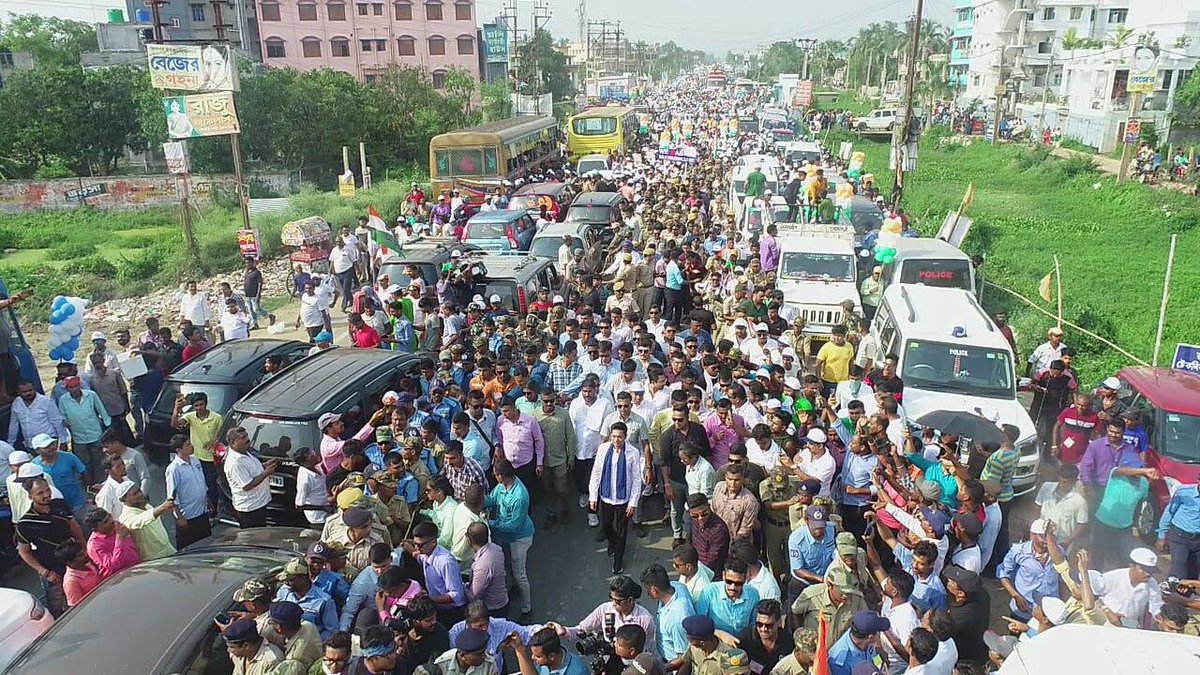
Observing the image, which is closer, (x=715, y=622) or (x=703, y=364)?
(x=715, y=622)

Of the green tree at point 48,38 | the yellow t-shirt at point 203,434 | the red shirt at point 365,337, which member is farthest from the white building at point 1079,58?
the green tree at point 48,38

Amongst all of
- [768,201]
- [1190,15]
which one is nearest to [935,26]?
[1190,15]

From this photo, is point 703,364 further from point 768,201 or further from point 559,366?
point 768,201

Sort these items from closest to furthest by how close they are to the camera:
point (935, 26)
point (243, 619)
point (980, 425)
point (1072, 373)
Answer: point (243, 619) → point (980, 425) → point (1072, 373) → point (935, 26)

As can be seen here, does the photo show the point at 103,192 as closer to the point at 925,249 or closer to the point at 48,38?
the point at 925,249

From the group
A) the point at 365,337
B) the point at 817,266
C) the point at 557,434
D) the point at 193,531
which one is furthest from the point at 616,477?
the point at 817,266

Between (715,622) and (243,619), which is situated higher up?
(243,619)
